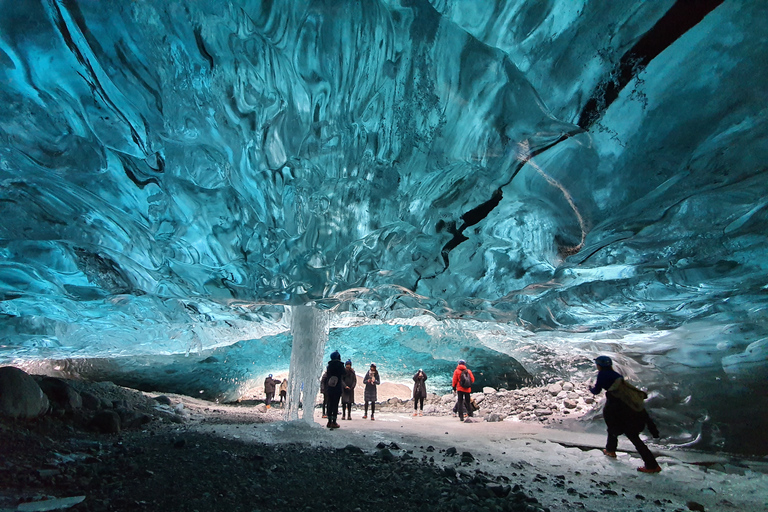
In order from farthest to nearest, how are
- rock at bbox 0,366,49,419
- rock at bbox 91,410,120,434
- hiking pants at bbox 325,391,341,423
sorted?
1. hiking pants at bbox 325,391,341,423
2. rock at bbox 91,410,120,434
3. rock at bbox 0,366,49,419

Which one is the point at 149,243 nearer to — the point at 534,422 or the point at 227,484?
the point at 227,484

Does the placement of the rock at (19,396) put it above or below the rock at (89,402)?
above

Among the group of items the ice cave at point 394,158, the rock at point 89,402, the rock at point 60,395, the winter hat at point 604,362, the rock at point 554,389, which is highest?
the ice cave at point 394,158

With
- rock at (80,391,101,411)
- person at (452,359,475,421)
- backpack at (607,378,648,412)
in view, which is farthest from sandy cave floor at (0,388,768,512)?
person at (452,359,475,421)

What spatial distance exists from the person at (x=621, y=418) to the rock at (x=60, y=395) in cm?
869

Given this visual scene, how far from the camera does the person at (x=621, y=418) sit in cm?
555

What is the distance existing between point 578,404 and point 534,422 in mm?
1570

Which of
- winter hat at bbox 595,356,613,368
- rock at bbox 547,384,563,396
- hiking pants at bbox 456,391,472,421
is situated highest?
winter hat at bbox 595,356,613,368

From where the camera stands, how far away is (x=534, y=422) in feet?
38.8

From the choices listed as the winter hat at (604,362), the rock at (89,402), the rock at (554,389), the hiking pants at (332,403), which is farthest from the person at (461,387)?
the rock at (89,402)

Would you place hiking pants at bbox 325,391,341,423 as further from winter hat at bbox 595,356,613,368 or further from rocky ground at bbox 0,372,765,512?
winter hat at bbox 595,356,613,368

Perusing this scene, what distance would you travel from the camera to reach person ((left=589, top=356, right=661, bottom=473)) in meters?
5.55

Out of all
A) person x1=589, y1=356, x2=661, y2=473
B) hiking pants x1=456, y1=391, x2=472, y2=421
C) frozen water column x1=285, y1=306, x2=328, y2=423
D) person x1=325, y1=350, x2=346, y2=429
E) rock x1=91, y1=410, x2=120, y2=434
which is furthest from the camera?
hiking pants x1=456, y1=391, x2=472, y2=421

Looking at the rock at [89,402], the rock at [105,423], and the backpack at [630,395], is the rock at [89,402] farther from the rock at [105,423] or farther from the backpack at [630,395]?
the backpack at [630,395]
